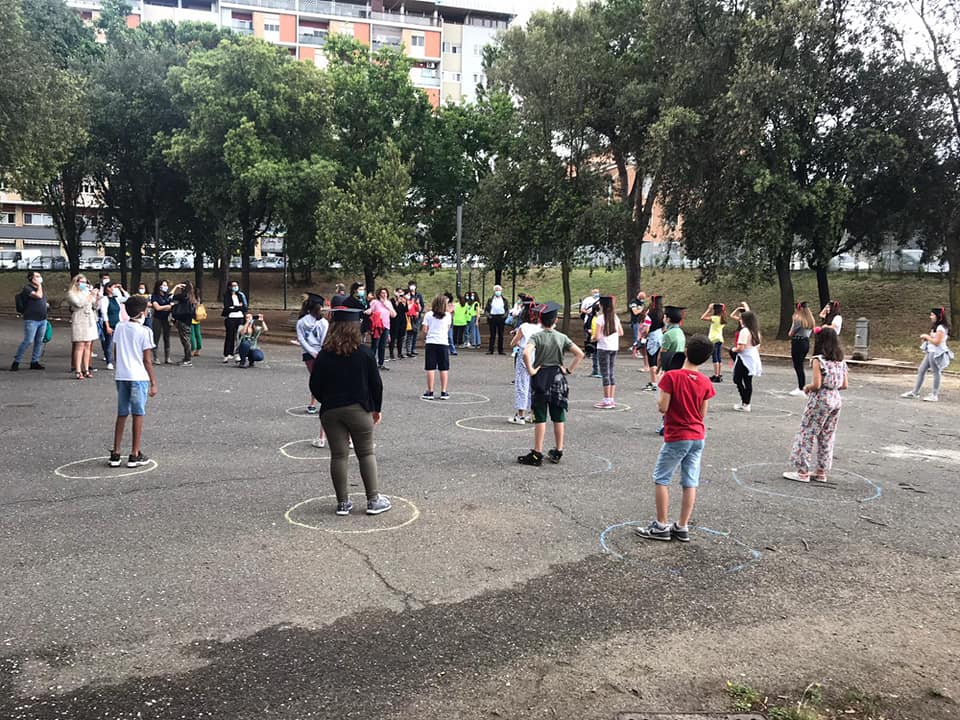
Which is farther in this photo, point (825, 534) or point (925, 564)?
point (825, 534)

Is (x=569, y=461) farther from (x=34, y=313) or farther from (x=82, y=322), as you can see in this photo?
(x=34, y=313)

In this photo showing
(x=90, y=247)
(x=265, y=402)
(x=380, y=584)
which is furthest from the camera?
(x=90, y=247)

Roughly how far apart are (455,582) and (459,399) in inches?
305

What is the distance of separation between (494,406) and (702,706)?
8.56 metres

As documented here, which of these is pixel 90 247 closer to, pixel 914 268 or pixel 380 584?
pixel 914 268

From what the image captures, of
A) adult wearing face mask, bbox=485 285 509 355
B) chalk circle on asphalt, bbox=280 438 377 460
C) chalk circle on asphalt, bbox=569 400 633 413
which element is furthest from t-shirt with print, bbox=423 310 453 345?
adult wearing face mask, bbox=485 285 509 355

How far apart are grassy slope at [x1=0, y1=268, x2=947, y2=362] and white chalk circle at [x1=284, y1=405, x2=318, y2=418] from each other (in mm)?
17736

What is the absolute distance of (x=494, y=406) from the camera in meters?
12.1

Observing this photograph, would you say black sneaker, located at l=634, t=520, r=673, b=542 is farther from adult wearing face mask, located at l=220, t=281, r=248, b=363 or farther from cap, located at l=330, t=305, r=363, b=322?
adult wearing face mask, located at l=220, t=281, r=248, b=363

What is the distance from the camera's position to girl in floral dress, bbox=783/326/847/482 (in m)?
7.68

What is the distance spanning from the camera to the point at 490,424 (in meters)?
10.5

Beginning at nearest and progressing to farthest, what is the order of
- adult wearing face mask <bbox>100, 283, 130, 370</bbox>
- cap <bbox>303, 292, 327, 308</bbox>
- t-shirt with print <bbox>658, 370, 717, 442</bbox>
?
t-shirt with print <bbox>658, 370, 717, 442</bbox> → cap <bbox>303, 292, 327, 308</bbox> → adult wearing face mask <bbox>100, 283, 130, 370</bbox>

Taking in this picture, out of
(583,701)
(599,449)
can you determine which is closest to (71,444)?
(599,449)

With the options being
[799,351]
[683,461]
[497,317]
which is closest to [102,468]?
[683,461]
